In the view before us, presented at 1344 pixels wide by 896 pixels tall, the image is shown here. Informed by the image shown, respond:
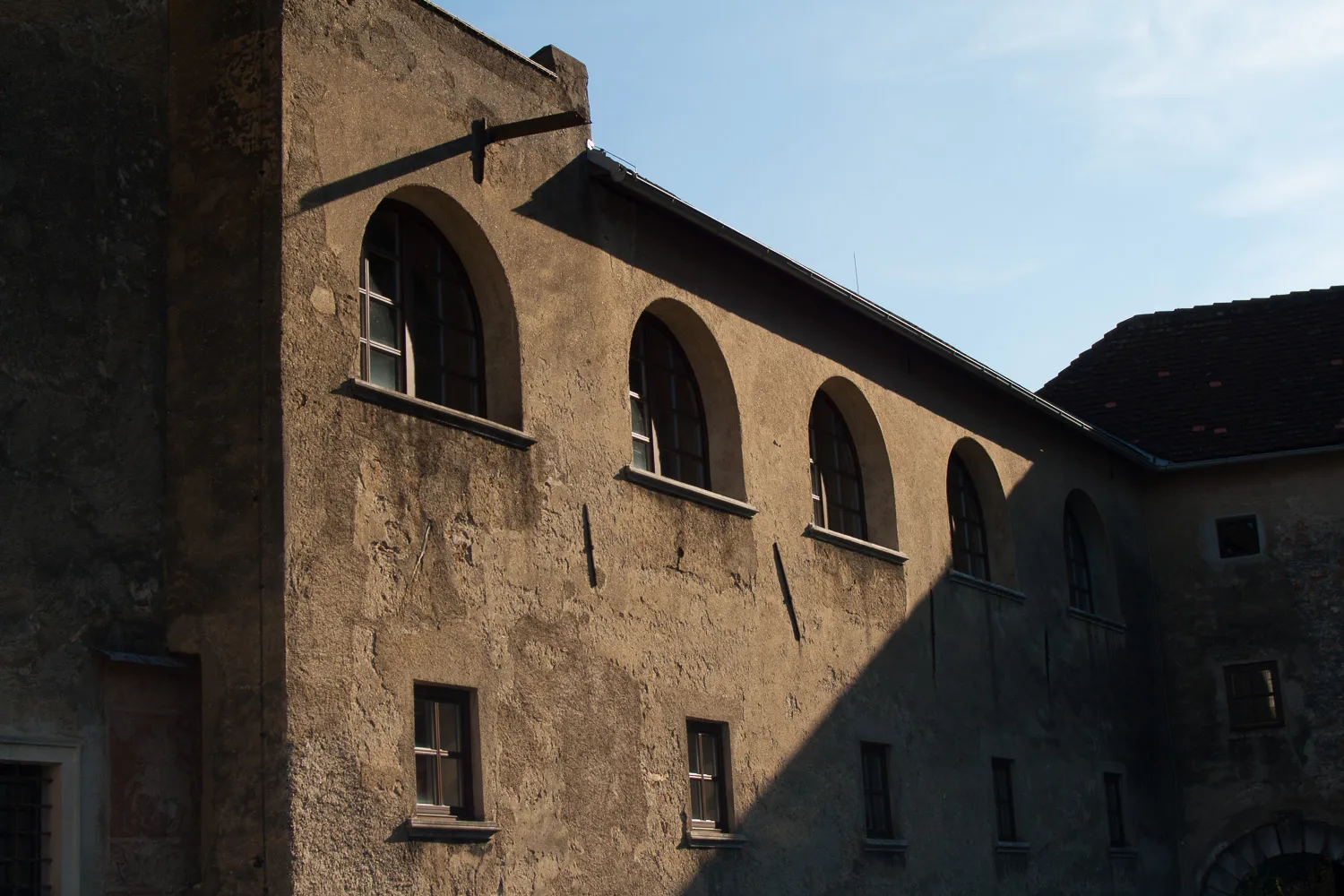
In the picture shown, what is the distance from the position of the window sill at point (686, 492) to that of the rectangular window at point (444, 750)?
237cm

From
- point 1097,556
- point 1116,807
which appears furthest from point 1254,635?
point 1116,807

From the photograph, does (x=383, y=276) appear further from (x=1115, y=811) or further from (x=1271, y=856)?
(x=1271, y=856)

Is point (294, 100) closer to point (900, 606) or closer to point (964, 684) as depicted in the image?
point (900, 606)

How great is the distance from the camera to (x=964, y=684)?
53.2 feet

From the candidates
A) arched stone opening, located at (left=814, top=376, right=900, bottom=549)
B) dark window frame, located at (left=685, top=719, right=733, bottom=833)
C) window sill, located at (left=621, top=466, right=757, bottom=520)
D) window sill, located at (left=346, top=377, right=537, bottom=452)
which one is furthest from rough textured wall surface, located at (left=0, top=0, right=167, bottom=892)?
arched stone opening, located at (left=814, top=376, right=900, bottom=549)

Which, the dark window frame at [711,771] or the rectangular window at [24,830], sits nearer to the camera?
the rectangular window at [24,830]

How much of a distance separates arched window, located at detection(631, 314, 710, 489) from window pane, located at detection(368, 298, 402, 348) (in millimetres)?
2491

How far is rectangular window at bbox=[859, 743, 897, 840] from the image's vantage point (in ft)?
47.4

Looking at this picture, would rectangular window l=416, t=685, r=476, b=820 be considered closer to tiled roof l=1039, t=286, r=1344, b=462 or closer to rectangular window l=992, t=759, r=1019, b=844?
rectangular window l=992, t=759, r=1019, b=844

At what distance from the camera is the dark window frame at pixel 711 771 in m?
12.3

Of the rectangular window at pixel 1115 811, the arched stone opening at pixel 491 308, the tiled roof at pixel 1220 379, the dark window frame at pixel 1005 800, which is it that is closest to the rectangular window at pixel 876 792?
the dark window frame at pixel 1005 800

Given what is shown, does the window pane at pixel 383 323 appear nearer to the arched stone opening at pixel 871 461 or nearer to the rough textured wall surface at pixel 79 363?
the rough textured wall surface at pixel 79 363

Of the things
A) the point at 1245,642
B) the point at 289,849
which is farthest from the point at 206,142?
the point at 1245,642

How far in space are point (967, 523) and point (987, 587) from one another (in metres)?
0.87
